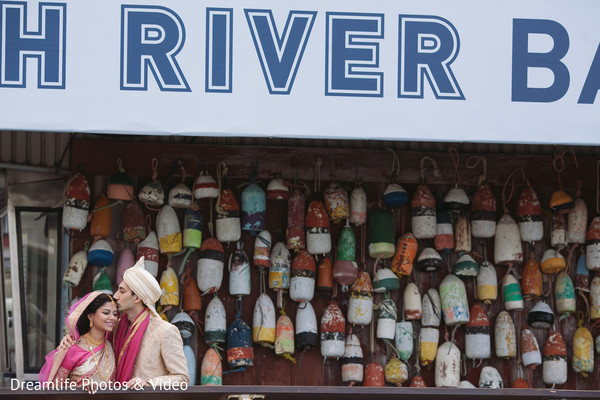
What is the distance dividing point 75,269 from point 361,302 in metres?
1.91

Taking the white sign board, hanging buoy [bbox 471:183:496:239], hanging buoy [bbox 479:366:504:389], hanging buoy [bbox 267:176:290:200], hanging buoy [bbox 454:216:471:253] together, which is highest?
the white sign board

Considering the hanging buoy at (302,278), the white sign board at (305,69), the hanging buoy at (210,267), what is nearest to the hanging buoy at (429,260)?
the hanging buoy at (302,278)

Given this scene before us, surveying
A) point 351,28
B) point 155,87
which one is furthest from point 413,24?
point 155,87

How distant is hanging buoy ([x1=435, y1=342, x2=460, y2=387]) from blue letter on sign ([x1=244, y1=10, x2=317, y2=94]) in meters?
2.63

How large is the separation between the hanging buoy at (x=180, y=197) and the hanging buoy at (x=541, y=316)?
247 centimetres

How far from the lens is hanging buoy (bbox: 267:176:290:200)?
285 inches

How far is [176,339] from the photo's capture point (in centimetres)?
532

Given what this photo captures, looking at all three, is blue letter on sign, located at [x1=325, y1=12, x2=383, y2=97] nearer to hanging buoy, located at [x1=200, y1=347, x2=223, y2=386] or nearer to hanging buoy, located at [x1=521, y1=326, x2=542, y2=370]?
hanging buoy, located at [x1=200, y1=347, x2=223, y2=386]

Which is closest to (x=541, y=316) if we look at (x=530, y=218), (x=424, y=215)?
(x=530, y=218)

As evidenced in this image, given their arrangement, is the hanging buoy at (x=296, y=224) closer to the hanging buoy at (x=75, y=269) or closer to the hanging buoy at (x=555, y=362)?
the hanging buoy at (x=75, y=269)

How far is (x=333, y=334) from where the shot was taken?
7.18 m

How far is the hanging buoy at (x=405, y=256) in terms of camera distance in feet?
24.0

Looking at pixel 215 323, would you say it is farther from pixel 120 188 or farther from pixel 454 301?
pixel 454 301

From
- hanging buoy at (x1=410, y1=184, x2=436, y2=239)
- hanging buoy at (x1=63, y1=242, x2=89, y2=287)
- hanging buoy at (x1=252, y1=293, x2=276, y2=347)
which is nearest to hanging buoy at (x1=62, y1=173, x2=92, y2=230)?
hanging buoy at (x1=63, y1=242, x2=89, y2=287)
